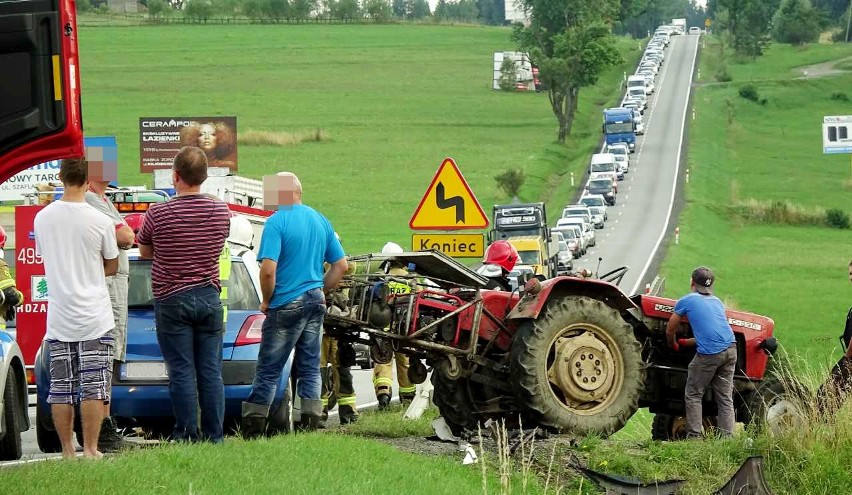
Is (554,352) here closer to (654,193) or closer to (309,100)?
(654,193)

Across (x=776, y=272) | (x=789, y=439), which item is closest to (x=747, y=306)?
(x=776, y=272)

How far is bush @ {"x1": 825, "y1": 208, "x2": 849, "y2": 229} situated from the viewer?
236 feet

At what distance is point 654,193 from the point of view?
79438 millimetres

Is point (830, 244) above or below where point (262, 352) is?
below

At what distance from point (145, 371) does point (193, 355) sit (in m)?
1.42

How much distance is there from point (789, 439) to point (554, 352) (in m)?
1.85

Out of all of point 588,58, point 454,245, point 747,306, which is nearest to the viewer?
point 454,245

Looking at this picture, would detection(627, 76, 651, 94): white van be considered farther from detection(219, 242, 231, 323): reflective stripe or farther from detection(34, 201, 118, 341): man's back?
detection(34, 201, 118, 341): man's back

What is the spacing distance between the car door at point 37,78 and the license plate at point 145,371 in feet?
12.9

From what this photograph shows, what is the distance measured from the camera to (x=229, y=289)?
1165 centimetres

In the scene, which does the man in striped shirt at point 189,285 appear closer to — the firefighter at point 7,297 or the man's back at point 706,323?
the firefighter at point 7,297

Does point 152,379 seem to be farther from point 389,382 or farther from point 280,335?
point 389,382

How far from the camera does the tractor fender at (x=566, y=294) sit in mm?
10844

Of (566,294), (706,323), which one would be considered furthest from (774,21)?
(566,294)
